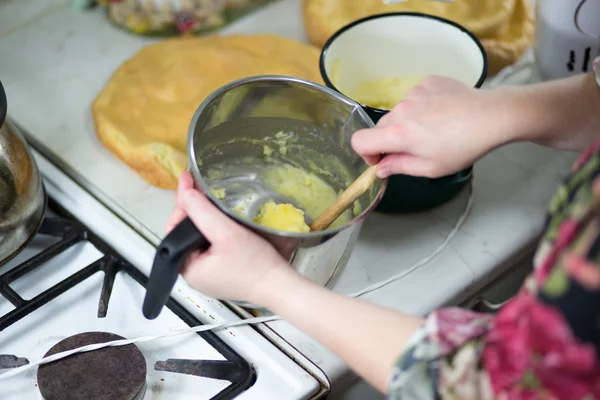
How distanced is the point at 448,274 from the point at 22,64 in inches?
21.0

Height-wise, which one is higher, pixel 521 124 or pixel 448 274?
pixel 521 124

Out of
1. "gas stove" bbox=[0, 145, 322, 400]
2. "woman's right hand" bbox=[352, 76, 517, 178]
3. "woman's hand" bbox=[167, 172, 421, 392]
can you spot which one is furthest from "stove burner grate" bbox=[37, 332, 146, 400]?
"woman's right hand" bbox=[352, 76, 517, 178]

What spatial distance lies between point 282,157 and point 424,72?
0.20m

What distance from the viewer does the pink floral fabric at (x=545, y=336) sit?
0.32 m

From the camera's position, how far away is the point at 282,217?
597mm

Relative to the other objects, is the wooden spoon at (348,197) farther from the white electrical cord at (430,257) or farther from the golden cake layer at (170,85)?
the golden cake layer at (170,85)

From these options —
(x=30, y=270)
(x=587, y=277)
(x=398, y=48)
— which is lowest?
(x=30, y=270)

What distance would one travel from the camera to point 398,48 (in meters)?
0.76

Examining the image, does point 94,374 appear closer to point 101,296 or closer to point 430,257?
point 101,296

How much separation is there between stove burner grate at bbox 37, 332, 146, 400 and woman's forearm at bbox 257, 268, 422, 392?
0.13m

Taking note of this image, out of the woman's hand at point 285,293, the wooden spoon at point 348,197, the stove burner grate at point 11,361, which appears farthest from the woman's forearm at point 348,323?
the stove burner grate at point 11,361

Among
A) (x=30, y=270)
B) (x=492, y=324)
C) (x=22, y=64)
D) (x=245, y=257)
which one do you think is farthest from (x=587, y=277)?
(x=22, y=64)

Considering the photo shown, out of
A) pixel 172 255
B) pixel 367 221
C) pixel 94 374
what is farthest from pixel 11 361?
pixel 367 221

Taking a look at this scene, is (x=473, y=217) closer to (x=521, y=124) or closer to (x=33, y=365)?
(x=521, y=124)
